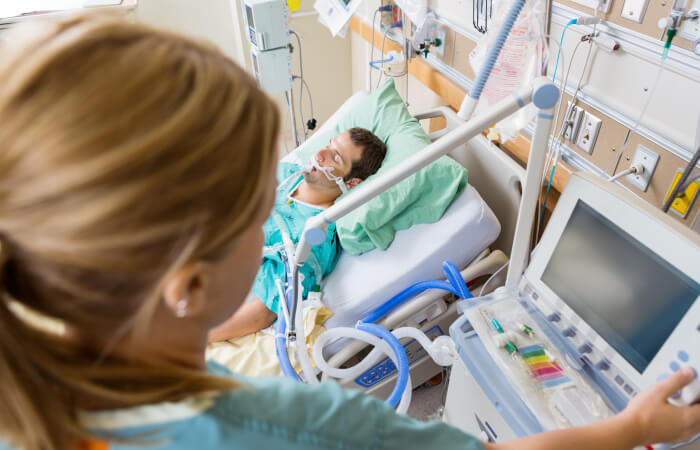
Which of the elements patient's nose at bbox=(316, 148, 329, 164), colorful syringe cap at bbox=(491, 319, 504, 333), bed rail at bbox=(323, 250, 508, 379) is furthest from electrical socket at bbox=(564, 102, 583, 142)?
patient's nose at bbox=(316, 148, 329, 164)

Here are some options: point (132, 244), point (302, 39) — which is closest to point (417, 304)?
point (132, 244)

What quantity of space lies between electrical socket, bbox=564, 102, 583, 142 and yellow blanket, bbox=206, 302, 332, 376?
957 mm

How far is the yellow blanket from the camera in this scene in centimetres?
148

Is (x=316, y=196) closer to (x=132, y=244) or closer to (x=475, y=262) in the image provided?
(x=475, y=262)

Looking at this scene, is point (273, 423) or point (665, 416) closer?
point (273, 423)

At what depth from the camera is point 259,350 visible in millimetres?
1551

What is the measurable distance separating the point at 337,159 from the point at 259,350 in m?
0.87

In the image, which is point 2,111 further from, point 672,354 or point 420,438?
point 672,354

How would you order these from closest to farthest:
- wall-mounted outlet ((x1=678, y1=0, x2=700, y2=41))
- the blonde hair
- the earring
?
the blonde hair
the earring
wall-mounted outlet ((x1=678, y1=0, x2=700, y2=41))

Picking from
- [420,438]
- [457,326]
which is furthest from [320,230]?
[420,438]

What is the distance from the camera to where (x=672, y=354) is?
2.49ft

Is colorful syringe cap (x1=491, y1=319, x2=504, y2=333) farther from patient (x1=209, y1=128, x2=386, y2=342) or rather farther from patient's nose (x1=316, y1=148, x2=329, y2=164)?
patient's nose (x1=316, y1=148, x2=329, y2=164)

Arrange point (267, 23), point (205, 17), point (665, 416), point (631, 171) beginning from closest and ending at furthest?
point (665, 416) → point (631, 171) → point (267, 23) → point (205, 17)

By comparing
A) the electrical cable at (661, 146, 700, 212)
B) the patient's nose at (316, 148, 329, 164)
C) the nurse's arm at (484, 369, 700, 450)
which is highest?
the electrical cable at (661, 146, 700, 212)
